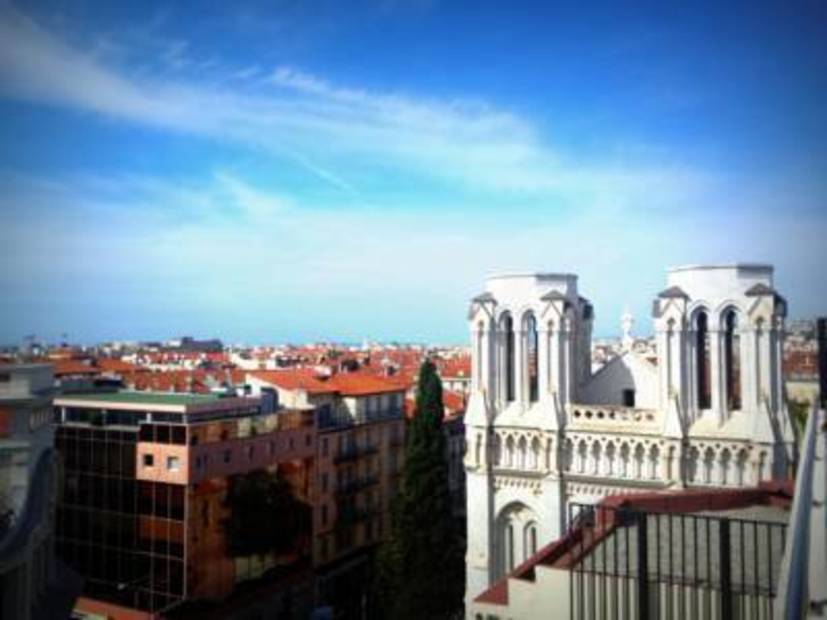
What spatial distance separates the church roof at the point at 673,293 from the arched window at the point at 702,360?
2.69 feet

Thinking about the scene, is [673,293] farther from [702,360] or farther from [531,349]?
[531,349]

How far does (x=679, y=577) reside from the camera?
10281mm

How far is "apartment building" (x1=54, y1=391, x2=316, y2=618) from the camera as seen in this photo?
92.9 feet

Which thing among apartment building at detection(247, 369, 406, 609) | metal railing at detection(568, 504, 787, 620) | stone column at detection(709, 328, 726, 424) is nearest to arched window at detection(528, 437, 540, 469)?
stone column at detection(709, 328, 726, 424)

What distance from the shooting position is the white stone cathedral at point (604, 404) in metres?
21.5

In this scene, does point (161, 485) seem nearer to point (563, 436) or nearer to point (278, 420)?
point (278, 420)

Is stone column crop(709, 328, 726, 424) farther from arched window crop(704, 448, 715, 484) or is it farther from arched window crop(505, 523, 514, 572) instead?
arched window crop(505, 523, 514, 572)

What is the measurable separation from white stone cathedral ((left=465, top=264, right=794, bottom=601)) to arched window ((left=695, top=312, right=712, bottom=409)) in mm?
34

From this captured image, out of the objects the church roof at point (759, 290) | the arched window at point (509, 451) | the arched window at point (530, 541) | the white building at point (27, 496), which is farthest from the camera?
the arched window at point (509, 451)

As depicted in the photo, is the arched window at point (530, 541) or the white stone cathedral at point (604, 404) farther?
the arched window at point (530, 541)

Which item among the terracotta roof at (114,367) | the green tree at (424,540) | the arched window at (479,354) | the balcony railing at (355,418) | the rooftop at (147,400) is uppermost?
the arched window at (479,354)

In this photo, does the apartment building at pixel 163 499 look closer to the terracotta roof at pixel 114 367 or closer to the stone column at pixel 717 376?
the terracotta roof at pixel 114 367

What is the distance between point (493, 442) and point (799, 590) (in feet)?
65.0

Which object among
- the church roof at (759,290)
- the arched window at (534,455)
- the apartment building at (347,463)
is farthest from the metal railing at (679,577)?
the apartment building at (347,463)
